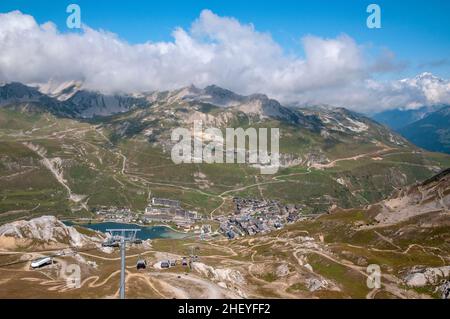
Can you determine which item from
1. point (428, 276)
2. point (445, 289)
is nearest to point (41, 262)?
point (428, 276)

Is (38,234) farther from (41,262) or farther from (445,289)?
(445,289)

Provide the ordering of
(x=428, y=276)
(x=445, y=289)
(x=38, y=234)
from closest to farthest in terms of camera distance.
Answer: (x=445, y=289), (x=428, y=276), (x=38, y=234)

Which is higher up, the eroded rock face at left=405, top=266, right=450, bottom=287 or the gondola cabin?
the gondola cabin

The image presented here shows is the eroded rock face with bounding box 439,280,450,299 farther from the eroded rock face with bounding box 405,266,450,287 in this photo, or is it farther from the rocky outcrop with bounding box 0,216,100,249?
the rocky outcrop with bounding box 0,216,100,249

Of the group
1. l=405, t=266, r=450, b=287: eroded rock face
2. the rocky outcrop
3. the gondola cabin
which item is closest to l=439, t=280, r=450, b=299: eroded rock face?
l=405, t=266, r=450, b=287: eroded rock face

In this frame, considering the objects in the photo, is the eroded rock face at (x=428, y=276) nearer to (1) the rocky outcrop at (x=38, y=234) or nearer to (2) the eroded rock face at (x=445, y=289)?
(2) the eroded rock face at (x=445, y=289)

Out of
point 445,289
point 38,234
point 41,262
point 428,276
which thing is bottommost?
point 445,289

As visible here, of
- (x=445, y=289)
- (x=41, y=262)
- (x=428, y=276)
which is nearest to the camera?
(x=41, y=262)

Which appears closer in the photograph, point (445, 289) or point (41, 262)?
point (41, 262)

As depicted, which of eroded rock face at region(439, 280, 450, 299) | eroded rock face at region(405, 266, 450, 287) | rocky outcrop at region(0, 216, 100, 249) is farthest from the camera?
rocky outcrop at region(0, 216, 100, 249)
